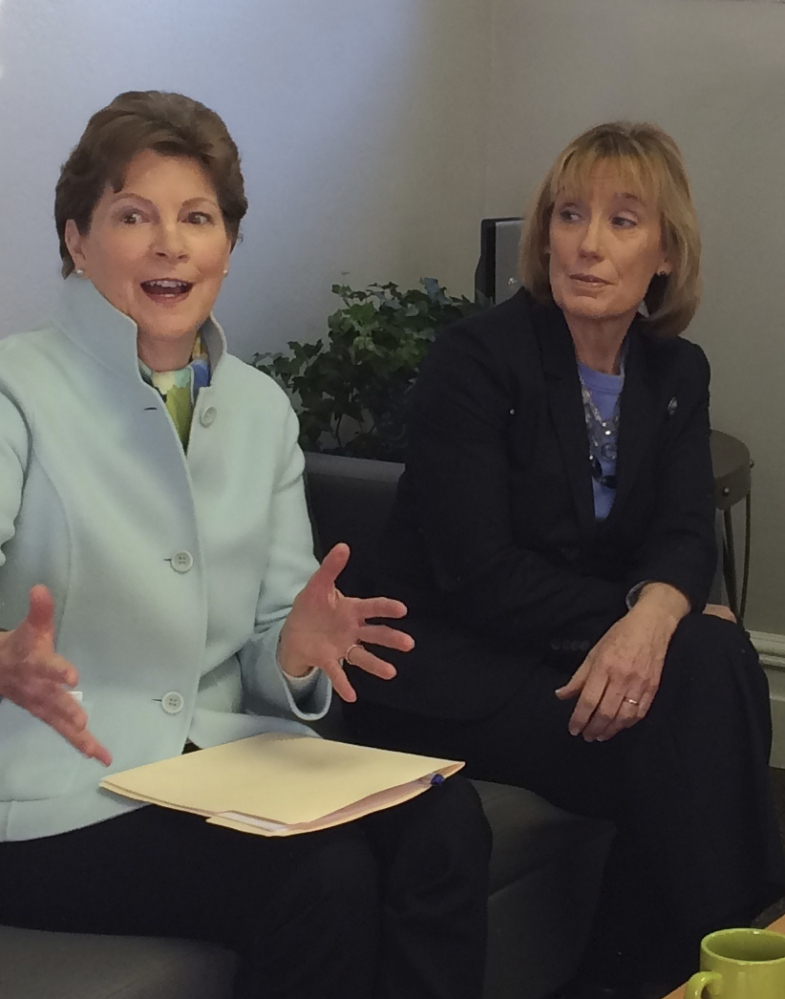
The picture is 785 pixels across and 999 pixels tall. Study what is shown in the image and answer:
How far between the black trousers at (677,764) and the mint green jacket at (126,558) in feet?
1.26

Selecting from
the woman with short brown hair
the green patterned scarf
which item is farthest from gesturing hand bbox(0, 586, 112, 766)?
the green patterned scarf

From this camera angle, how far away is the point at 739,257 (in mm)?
3004

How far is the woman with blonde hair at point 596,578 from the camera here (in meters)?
1.72

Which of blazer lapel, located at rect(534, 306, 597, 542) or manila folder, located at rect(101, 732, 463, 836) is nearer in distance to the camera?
manila folder, located at rect(101, 732, 463, 836)

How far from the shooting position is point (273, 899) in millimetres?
1315

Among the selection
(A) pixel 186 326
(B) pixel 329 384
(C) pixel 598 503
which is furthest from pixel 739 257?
(A) pixel 186 326

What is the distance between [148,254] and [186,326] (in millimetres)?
82

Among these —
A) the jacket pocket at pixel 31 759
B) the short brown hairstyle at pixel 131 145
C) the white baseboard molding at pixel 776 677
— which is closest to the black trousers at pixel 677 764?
the jacket pocket at pixel 31 759

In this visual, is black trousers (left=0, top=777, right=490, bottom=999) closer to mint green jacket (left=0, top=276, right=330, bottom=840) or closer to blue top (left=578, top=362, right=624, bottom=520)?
mint green jacket (left=0, top=276, right=330, bottom=840)

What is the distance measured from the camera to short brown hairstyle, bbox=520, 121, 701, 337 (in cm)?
192

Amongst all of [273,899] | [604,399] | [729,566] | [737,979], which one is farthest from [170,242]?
[729,566]

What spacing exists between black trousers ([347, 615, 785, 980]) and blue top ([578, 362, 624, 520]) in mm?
212

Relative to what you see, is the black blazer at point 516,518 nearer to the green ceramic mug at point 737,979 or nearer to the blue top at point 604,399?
the blue top at point 604,399

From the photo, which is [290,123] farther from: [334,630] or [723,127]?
[334,630]
